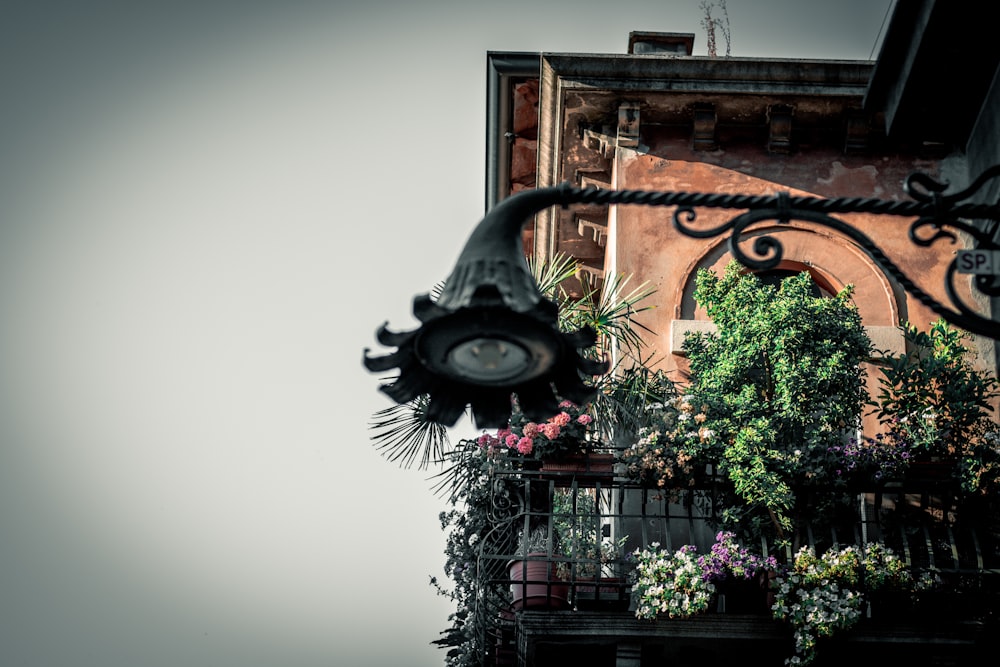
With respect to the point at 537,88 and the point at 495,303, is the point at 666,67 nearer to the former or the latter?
the point at 537,88

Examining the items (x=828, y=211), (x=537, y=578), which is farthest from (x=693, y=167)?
(x=828, y=211)

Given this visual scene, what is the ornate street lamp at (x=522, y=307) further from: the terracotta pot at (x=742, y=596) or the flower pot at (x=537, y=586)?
the terracotta pot at (x=742, y=596)

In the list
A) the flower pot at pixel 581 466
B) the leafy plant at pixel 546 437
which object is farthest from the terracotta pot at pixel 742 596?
the leafy plant at pixel 546 437

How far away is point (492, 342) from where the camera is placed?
5.14 meters

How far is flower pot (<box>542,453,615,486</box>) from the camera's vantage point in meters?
11.4

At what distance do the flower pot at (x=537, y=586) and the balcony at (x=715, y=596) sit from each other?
0.04ft

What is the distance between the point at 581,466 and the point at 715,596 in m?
1.58

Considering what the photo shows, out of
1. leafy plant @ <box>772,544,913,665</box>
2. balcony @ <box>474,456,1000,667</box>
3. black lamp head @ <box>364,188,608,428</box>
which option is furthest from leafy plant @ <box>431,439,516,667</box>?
black lamp head @ <box>364,188,608,428</box>

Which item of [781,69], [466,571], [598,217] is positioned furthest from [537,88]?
[466,571]

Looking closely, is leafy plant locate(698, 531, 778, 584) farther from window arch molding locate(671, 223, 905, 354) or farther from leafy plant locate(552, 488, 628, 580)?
window arch molding locate(671, 223, 905, 354)

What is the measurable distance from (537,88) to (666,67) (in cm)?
242

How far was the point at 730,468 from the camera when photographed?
10797 millimetres

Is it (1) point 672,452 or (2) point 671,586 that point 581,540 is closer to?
(1) point 672,452

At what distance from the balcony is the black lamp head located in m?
4.74
